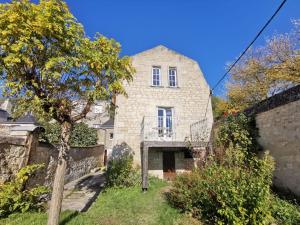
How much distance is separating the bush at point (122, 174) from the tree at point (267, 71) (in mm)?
14036

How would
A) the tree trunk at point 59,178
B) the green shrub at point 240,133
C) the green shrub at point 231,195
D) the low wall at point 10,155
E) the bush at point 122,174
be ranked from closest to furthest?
the green shrub at point 231,195 < the tree trunk at point 59,178 < the low wall at point 10,155 < the green shrub at point 240,133 < the bush at point 122,174

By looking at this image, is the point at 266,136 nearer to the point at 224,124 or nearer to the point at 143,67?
the point at 224,124

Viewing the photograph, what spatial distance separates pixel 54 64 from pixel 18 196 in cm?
407

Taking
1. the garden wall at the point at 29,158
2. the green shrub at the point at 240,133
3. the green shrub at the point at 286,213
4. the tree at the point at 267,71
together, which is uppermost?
the tree at the point at 267,71

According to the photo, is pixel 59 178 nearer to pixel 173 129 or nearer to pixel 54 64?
pixel 54 64

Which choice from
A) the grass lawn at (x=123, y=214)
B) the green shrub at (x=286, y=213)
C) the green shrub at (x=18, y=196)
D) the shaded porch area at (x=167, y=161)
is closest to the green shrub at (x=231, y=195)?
the grass lawn at (x=123, y=214)

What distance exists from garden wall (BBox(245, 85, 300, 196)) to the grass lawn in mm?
4100

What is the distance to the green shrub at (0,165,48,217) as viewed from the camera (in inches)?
206

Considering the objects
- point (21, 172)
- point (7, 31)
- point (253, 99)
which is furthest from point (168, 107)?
point (253, 99)

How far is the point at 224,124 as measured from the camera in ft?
32.3

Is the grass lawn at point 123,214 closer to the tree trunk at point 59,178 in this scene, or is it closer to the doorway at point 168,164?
the tree trunk at point 59,178

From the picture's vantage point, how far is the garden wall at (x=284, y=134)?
6465mm

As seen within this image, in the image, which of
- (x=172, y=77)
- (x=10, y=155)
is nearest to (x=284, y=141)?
(x=172, y=77)

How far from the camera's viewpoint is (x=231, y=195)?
464 cm
